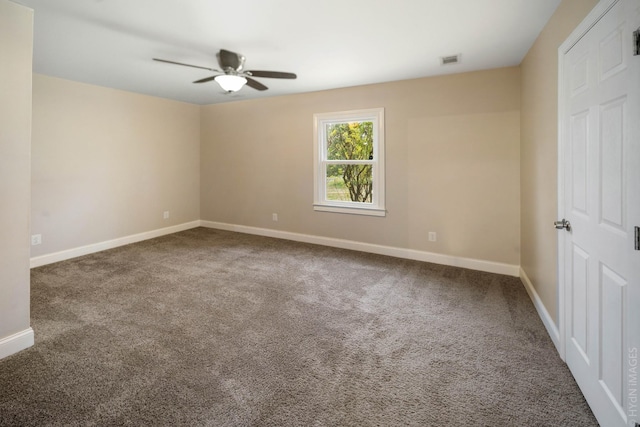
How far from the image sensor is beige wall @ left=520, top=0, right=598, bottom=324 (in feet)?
7.36

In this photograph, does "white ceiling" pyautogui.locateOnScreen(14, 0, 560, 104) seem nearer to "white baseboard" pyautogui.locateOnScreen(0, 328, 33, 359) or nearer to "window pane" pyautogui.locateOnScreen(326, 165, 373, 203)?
"window pane" pyautogui.locateOnScreen(326, 165, 373, 203)

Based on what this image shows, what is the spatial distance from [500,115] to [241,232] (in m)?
4.51

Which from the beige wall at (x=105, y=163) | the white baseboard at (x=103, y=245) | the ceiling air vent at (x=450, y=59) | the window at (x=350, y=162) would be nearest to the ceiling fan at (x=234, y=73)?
the ceiling air vent at (x=450, y=59)

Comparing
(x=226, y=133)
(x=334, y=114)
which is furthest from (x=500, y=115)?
(x=226, y=133)

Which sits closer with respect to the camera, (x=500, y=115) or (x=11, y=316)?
(x=11, y=316)

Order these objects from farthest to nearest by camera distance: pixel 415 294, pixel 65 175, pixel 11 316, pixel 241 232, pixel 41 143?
pixel 241 232, pixel 65 175, pixel 41 143, pixel 415 294, pixel 11 316

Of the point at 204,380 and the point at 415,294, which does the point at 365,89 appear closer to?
the point at 415,294

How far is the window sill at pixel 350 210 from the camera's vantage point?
15.1ft

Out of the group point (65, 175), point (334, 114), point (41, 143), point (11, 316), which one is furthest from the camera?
point (334, 114)

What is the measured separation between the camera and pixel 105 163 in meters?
4.84

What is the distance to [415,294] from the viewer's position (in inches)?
126

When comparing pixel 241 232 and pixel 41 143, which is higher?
pixel 41 143

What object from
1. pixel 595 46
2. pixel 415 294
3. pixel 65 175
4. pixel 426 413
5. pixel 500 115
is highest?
pixel 500 115

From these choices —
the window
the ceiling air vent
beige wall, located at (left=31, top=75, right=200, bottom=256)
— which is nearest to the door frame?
the ceiling air vent
